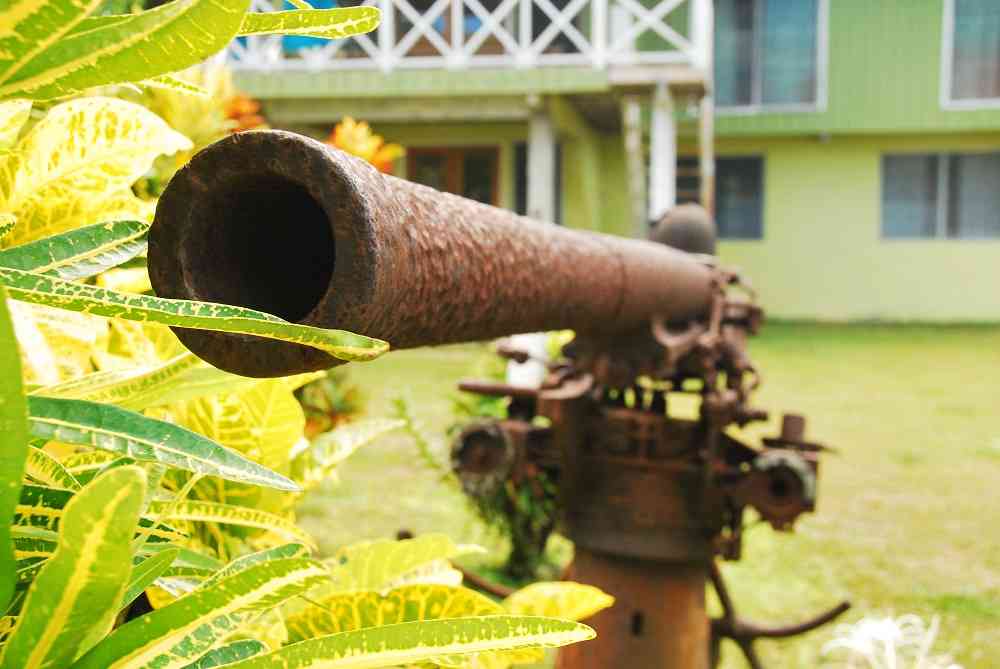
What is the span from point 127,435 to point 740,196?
17253 millimetres

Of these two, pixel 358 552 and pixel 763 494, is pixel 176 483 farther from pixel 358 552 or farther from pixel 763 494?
pixel 763 494

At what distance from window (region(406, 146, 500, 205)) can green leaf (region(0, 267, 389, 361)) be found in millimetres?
15140

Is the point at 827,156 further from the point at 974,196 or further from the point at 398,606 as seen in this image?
the point at 398,606

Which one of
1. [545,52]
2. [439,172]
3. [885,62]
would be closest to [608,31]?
[545,52]

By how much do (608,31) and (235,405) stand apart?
46.5 ft

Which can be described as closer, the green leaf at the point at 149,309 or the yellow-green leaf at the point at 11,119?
the green leaf at the point at 149,309

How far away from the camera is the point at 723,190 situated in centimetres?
1711

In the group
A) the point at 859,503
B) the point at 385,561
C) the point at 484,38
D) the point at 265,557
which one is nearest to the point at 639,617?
the point at 385,561

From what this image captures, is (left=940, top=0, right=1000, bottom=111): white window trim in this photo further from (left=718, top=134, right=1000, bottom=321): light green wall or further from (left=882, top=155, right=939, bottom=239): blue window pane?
(left=882, top=155, right=939, bottom=239): blue window pane

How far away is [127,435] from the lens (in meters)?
0.45

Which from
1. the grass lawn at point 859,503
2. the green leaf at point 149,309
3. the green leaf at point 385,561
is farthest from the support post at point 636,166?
the green leaf at point 149,309

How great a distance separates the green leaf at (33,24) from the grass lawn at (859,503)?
2739 millimetres

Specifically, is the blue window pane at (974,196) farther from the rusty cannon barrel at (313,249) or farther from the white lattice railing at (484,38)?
the rusty cannon barrel at (313,249)

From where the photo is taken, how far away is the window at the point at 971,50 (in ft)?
53.0
